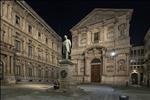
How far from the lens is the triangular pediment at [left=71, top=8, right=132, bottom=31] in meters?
37.1

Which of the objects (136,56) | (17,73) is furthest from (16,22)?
(136,56)

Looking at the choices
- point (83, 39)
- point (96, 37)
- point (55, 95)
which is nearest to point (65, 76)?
point (55, 95)

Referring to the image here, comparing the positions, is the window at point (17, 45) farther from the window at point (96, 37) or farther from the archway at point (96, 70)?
the window at point (96, 37)

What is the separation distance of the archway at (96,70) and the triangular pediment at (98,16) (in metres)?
7.76

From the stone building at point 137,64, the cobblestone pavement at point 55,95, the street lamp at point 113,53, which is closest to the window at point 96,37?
the street lamp at point 113,53

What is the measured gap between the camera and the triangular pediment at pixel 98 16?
37059mm

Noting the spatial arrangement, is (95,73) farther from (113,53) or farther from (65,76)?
(65,76)

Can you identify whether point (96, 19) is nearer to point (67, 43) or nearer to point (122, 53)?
point (122, 53)

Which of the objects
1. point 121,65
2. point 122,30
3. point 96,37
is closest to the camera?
point 121,65

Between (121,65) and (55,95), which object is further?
(121,65)

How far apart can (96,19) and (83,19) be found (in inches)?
127

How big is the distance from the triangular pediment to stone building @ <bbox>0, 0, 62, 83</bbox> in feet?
27.8

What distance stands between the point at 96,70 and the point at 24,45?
13.8 meters

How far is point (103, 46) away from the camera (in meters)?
37.8
